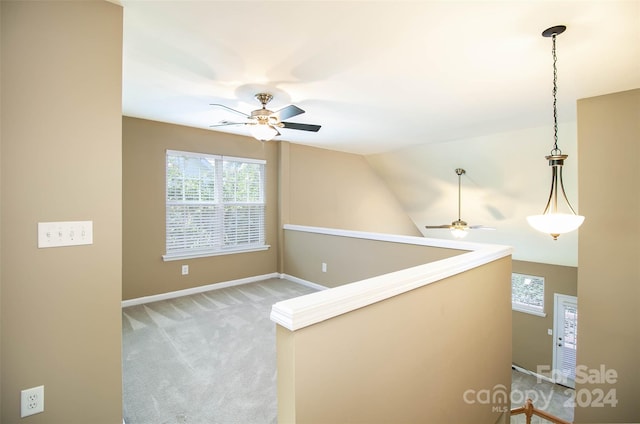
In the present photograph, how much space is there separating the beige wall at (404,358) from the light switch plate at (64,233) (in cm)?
111

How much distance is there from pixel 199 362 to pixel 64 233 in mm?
1595

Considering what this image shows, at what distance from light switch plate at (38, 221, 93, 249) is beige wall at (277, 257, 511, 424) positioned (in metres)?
1.11

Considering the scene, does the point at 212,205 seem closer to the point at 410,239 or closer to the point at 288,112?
the point at 288,112

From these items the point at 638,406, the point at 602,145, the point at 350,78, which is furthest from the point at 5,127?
the point at 638,406

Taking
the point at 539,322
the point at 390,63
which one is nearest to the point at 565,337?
the point at 539,322

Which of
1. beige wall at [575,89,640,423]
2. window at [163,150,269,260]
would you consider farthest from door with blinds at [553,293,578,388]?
window at [163,150,269,260]

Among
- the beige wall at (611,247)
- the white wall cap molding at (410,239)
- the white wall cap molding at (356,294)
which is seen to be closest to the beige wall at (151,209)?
the white wall cap molding at (410,239)

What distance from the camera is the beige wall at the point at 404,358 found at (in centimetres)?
105

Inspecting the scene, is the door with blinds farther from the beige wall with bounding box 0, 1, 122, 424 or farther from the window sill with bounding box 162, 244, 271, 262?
the beige wall with bounding box 0, 1, 122, 424

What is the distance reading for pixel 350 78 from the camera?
8.40ft

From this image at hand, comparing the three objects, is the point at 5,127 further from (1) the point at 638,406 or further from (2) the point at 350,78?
(1) the point at 638,406

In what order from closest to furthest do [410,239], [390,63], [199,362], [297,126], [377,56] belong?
[377,56]
[390,63]
[199,362]
[297,126]
[410,239]

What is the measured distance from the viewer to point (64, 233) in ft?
4.51

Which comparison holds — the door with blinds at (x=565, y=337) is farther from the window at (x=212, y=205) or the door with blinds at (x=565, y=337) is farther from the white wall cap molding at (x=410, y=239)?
the window at (x=212, y=205)
